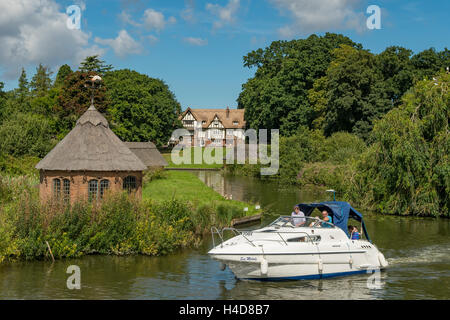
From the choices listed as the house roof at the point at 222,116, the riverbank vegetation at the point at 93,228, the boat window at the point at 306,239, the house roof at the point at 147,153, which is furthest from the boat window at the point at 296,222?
the house roof at the point at 222,116

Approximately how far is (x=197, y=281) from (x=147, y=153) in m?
43.2

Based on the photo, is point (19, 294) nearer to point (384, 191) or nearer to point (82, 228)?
point (82, 228)

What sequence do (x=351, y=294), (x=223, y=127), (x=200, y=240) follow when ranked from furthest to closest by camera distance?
1. (x=223, y=127)
2. (x=200, y=240)
3. (x=351, y=294)

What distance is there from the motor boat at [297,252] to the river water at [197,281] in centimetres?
41

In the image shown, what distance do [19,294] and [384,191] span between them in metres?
25.9

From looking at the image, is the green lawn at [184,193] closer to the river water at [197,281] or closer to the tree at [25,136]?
the river water at [197,281]

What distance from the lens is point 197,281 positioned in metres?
20.0

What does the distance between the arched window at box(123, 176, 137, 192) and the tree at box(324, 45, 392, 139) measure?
126ft

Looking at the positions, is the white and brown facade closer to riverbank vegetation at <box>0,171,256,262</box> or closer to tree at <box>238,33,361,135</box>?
tree at <box>238,33,361,135</box>

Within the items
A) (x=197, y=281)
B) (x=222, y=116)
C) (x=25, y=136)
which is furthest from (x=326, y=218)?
(x=222, y=116)

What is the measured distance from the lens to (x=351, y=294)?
19.0m

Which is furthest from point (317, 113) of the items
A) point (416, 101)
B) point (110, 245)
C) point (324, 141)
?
point (110, 245)

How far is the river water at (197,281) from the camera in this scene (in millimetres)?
18297

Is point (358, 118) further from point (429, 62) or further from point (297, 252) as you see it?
point (297, 252)
